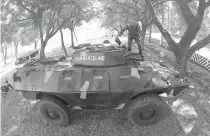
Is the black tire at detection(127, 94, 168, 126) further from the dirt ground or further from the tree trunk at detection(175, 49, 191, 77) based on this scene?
the tree trunk at detection(175, 49, 191, 77)

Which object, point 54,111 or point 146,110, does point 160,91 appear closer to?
point 146,110

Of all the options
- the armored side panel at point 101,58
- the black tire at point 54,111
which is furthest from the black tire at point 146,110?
the black tire at point 54,111

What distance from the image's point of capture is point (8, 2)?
10.3 m

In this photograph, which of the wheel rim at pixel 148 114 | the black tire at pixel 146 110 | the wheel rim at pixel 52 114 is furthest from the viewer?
the wheel rim at pixel 52 114

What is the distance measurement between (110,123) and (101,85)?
4.94ft

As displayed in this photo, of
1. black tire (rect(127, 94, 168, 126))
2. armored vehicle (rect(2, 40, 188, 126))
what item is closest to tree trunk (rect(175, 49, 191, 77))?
armored vehicle (rect(2, 40, 188, 126))

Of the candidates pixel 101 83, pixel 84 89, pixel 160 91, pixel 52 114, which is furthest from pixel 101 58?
pixel 52 114

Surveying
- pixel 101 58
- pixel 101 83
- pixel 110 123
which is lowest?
pixel 110 123

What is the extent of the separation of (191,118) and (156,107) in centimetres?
160

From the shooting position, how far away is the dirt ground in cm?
554

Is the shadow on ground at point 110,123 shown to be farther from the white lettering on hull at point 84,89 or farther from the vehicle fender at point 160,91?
the white lettering on hull at point 84,89

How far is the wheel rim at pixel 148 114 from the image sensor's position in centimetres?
543

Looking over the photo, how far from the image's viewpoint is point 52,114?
5777mm

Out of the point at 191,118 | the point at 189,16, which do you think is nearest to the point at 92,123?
the point at 191,118
